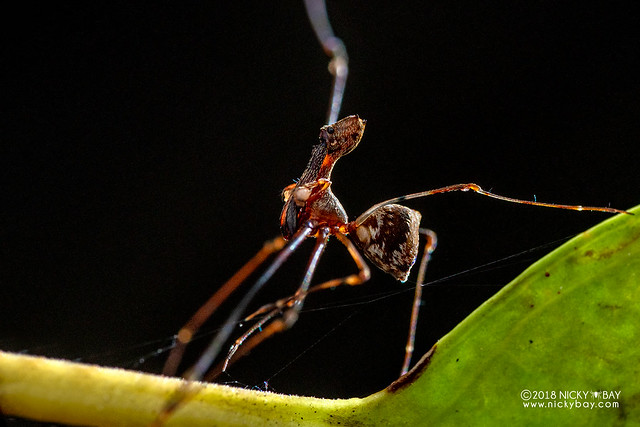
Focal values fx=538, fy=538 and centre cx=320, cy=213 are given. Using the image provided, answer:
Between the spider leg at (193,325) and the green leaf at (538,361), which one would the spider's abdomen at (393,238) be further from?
the green leaf at (538,361)

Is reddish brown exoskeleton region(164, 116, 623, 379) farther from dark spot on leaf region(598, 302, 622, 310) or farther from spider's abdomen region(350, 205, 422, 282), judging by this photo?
dark spot on leaf region(598, 302, 622, 310)

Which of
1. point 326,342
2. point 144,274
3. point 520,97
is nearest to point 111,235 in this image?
point 144,274

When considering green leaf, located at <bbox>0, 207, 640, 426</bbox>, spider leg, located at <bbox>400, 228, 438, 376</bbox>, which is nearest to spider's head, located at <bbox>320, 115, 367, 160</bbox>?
spider leg, located at <bbox>400, 228, 438, 376</bbox>

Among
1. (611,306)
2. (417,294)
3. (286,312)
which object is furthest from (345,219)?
(611,306)

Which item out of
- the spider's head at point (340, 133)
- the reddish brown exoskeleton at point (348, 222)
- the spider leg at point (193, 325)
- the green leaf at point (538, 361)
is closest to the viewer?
the green leaf at point (538, 361)

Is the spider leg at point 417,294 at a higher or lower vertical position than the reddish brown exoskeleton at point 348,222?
lower

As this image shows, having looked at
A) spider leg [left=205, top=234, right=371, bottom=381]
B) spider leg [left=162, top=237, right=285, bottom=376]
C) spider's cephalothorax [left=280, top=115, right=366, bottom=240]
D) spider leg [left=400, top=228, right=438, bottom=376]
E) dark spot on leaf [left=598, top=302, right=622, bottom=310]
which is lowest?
spider leg [left=400, top=228, right=438, bottom=376]

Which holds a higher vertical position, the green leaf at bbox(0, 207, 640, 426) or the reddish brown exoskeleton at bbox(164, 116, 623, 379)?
the reddish brown exoskeleton at bbox(164, 116, 623, 379)

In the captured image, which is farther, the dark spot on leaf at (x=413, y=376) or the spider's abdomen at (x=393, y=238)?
the spider's abdomen at (x=393, y=238)

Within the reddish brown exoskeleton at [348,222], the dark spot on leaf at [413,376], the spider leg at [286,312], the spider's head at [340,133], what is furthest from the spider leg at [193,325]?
the spider's head at [340,133]
